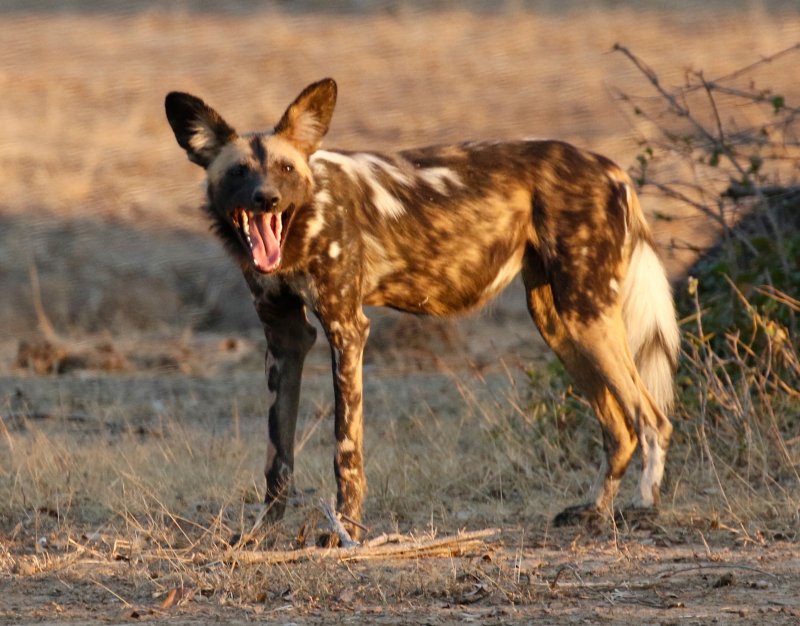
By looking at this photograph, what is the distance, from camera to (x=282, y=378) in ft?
14.1

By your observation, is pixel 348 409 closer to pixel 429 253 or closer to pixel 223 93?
pixel 429 253

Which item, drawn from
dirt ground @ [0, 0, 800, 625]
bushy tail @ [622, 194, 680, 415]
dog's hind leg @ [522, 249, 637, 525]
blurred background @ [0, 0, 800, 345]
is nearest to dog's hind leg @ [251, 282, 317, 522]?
dirt ground @ [0, 0, 800, 625]

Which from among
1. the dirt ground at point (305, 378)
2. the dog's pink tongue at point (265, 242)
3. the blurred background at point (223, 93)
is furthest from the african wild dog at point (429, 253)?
the blurred background at point (223, 93)

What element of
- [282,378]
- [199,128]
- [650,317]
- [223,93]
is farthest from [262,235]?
[223,93]

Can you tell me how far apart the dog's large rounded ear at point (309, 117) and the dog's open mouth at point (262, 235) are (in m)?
0.24

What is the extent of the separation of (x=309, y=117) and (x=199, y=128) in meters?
0.31

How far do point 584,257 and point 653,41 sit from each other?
33.2 ft

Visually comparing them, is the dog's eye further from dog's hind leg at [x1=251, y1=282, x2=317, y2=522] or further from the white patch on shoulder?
dog's hind leg at [x1=251, y1=282, x2=317, y2=522]

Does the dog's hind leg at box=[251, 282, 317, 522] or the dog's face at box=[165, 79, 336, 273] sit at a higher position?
the dog's face at box=[165, 79, 336, 273]

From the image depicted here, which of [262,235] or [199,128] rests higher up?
[199,128]

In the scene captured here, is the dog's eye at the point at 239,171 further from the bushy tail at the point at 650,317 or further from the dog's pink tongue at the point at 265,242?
the bushy tail at the point at 650,317

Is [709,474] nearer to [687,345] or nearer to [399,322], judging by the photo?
[687,345]

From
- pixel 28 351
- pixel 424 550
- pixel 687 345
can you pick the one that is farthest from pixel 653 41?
pixel 424 550

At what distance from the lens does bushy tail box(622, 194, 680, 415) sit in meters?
4.59
